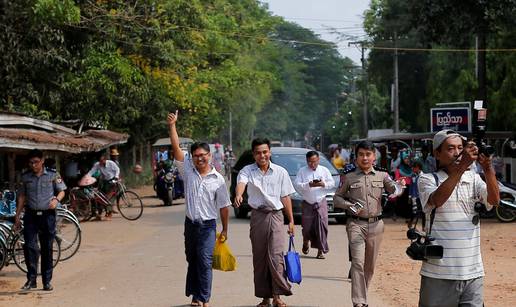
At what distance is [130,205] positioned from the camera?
22.8 m

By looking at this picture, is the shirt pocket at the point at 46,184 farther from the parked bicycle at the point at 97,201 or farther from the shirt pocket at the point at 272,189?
the parked bicycle at the point at 97,201

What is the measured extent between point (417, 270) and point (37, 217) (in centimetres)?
530

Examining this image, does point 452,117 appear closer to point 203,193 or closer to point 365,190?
point 365,190

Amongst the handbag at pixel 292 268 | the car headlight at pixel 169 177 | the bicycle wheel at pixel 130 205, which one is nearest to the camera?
the handbag at pixel 292 268

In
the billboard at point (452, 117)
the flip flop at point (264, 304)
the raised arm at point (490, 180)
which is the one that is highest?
the billboard at point (452, 117)

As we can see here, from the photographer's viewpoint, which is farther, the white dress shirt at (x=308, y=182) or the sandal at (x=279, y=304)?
the white dress shirt at (x=308, y=182)

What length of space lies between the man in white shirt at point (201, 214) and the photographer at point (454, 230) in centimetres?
383

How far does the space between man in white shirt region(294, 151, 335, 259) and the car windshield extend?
23.2 feet

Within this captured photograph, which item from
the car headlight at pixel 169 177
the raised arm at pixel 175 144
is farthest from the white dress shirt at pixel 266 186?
the car headlight at pixel 169 177

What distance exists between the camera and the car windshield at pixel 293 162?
68.5 ft

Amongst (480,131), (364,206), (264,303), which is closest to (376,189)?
(364,206)

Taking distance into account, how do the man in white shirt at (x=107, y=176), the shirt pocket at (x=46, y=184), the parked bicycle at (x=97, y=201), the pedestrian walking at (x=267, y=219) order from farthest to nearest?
the man in white shirt at (x=107, y=176) → the parked bicycle at (x=97, y=201) → the shirt pocket at (x=46, y=184) → the pedestrian walking at (x=267, y=219)

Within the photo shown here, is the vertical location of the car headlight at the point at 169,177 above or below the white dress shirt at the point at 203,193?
below

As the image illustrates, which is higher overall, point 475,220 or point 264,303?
point 475,220
